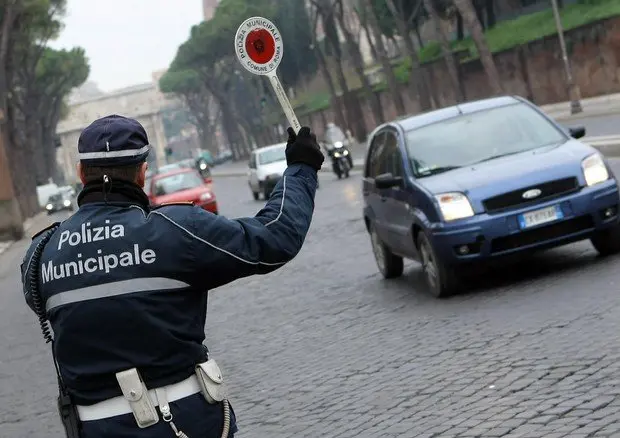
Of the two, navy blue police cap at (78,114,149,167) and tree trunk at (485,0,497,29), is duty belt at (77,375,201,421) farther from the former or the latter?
tree trunk at (485,0,497,29)

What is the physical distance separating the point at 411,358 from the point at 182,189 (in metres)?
24.6

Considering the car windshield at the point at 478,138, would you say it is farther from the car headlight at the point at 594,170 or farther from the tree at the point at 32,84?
the tree at the point at 32,84

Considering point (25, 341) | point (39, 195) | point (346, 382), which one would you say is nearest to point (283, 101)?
point (346, 382)

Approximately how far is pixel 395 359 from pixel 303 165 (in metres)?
5.32

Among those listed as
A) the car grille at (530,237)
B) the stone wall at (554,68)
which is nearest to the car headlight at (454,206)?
the car grille at (530,237)

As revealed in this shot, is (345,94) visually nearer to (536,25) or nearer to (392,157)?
(536,25)

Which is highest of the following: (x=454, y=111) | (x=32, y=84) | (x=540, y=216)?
(x=32, y=84)

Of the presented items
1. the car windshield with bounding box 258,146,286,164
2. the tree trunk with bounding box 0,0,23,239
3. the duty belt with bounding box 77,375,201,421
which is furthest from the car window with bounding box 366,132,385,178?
the tree trunk with bounding box 0,0,23,239

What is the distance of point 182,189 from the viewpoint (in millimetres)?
33281

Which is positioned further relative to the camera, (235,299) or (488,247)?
(235,299)

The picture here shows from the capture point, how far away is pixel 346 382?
341 inches

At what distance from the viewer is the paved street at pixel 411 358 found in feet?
23.2

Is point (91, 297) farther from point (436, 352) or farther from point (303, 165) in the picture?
point (436, 352)

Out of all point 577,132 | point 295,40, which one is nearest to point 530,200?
A: point 577,132
